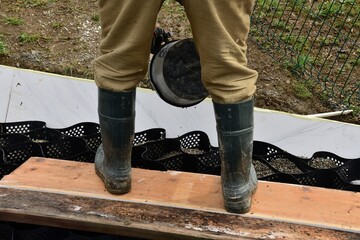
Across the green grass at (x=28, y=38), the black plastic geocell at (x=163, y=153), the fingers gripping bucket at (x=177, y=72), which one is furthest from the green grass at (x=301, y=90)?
the green grass at (x=28, y=38)

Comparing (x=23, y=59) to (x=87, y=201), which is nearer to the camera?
(x=87, y=201)

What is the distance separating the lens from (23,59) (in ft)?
12.0

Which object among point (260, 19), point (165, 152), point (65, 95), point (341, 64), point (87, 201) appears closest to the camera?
point (87, 201)

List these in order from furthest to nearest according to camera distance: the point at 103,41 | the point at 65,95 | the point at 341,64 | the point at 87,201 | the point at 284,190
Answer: the point at 341,64 → the point at 65,95 → the point at 284,190 → the point at 87,201 → the point at 103,41

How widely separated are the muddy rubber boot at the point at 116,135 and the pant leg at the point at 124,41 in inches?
1.9

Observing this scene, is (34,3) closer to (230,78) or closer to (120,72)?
(120,72)

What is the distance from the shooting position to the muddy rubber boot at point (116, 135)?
203cm

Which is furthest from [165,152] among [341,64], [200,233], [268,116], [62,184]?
[341,64]

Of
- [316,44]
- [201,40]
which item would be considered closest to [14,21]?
[316,44]

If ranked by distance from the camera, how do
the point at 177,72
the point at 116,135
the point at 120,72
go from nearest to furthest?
the point at 120,72 → the point at 116,135 → the point at 177,72

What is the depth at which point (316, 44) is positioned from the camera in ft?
13.5

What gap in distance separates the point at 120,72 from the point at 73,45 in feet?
6.51

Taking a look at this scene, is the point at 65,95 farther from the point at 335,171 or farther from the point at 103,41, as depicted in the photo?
the point at 335,171

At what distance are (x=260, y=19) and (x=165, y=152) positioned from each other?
1790mm
